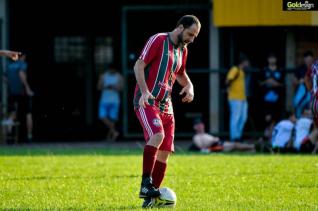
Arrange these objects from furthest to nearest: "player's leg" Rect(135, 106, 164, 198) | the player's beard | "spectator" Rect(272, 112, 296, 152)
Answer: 1. "spectator" Rect(272, 112, 296, 152)
2. the player's beard
3. "player's leg" Rect(135, 106, 164, 198)

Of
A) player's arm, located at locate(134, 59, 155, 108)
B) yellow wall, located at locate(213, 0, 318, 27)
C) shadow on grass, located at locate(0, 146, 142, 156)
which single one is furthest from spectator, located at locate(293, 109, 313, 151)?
player's arm, located at locate(134, 59, 155, 108)

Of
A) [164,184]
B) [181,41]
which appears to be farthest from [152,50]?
[164,184]

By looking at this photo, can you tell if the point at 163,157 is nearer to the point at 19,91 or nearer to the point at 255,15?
the point at 255,15

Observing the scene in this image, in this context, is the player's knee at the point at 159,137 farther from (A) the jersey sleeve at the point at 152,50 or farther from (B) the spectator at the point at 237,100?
(B) the spectator at the point at 237,100

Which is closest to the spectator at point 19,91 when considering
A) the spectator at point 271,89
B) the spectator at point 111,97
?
the spectator at point 111,97

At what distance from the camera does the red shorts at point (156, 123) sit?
1006cm

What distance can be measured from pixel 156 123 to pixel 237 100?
11293 millimetres

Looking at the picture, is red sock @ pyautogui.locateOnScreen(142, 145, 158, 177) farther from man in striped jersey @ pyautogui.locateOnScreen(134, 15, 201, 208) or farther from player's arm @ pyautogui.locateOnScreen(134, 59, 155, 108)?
player's arm @ pyautogui.locateOnScreen(134, 59, 155, 108)

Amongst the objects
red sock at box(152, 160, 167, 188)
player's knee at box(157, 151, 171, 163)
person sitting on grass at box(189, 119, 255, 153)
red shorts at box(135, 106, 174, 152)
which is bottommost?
person sitting on grass at box(189, 119, 255, 153)

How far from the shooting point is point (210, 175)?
13844 mm

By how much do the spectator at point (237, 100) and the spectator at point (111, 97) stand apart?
2832 mm

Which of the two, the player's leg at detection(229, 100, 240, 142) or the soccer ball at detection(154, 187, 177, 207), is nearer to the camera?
the soccer ball at detection(154, 187, 177, 207)

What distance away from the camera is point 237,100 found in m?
21.2

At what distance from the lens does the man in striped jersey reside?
10016 mm
